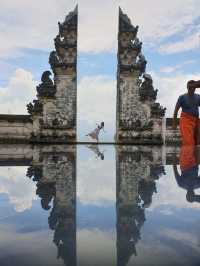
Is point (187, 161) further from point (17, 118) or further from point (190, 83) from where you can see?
point (17, 118)

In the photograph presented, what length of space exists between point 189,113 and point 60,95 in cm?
819

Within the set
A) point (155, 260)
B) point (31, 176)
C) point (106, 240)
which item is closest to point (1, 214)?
point (106, 240)

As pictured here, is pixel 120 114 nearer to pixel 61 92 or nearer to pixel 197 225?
pixel 61 92

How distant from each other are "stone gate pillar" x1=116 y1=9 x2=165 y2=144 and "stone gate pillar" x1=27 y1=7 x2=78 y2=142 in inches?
72.8

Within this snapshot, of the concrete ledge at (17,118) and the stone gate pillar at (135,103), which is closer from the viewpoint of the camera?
the concrete ledge at (17,118)

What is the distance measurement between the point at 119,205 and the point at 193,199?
1.80 feet

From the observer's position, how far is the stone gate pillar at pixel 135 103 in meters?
17.5

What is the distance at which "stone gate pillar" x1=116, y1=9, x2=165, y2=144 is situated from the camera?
57.4 ft

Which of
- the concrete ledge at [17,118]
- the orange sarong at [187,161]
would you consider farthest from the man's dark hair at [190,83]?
the concrete ledge at [17,118]

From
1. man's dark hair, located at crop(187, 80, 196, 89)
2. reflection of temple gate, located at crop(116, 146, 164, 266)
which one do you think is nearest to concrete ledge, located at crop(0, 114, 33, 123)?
man's dark hair, located at crop(187, 80, 196, 89)

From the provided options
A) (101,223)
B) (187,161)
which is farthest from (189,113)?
(101,223)

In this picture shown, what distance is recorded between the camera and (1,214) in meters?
2.65

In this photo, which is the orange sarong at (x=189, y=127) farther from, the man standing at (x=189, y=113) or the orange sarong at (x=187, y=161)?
the orange sarong at (x=187, y=161)

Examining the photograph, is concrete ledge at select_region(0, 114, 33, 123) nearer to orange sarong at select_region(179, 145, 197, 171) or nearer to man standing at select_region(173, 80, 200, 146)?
orange sarong at select_region(179, 145, 197, 171)
